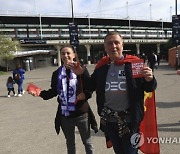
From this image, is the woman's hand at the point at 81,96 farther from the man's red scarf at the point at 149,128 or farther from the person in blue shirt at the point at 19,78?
the person in blue shirt at the point at 19,78

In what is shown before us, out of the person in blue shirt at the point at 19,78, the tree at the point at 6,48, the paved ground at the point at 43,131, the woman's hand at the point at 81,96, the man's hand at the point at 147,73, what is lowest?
the paved ground at the point at 43,131

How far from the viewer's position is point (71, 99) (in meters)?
4.03

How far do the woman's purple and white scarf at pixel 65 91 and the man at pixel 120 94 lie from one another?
0.80 metres

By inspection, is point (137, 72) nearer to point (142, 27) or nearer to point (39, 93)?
point (39, 93)

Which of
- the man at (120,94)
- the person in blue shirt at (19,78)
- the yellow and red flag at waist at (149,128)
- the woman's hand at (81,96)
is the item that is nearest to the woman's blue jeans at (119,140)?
the man at (120,94)

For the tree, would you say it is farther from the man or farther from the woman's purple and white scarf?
the man

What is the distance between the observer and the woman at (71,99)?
13.0 ft

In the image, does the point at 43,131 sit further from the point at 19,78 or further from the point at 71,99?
the point at 19,78

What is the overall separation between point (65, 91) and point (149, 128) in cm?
121

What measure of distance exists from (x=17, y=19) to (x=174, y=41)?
180ft

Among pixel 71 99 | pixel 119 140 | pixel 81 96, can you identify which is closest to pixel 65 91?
pixel 71 99

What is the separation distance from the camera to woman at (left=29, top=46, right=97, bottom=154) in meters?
3.97

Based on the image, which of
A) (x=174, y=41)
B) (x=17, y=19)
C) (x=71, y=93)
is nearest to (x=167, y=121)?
(x=71, y=93)

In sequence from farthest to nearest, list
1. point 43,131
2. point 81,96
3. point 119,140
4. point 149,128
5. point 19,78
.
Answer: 1. point 19,78
2. point 43,131
3. point 81,96
4. point 149,128
5. point 119,140
